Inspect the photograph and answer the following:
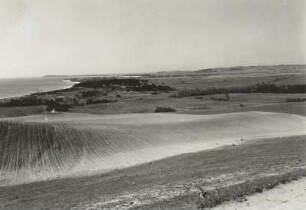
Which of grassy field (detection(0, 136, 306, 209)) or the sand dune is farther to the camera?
the sand dune

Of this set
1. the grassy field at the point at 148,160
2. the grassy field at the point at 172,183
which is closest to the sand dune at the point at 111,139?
the grassy field at the point at 148,160

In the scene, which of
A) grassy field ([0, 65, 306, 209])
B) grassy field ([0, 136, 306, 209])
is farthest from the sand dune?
grassy field ([0, 136, 306, 209])

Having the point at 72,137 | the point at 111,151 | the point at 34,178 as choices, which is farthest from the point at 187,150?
the point at 34,178

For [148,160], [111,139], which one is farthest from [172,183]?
[111,139]

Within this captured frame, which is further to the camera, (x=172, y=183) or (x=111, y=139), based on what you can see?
(x=111, y=139)

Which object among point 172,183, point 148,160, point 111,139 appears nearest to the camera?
point 172,183

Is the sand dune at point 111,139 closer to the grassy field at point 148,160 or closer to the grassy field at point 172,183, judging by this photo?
the grassy field at point 148,160

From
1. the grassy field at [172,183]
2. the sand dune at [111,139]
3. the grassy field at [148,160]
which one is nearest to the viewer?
the grassy field at [172,183]

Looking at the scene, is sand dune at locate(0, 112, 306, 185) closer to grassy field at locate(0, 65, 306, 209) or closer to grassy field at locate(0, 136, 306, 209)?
grassy field at locate(0, 65, 306, 209)

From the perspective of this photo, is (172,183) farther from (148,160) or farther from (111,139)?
(111,139)
